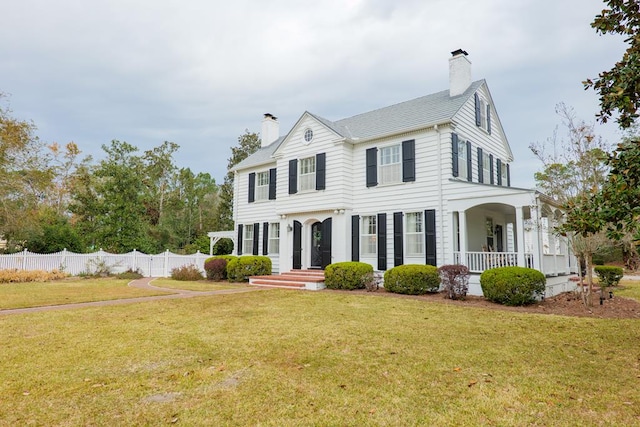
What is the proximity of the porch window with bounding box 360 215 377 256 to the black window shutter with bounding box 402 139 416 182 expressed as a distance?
2155mm

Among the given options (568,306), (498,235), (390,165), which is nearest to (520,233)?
(568,306)

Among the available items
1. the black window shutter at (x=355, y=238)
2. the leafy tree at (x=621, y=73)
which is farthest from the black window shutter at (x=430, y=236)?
the leafy tree at (x=621, y=73)

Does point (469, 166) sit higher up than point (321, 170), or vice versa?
point (321, 170)

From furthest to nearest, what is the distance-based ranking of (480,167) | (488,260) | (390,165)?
(480,167)
(390,165)
(488,260)

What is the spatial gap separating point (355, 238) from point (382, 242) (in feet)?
4.13

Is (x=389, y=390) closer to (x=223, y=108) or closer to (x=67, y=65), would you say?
(x=67, y=65)

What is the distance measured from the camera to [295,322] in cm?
732

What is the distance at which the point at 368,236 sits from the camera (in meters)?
14.6

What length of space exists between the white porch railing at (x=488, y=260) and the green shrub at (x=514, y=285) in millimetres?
1291

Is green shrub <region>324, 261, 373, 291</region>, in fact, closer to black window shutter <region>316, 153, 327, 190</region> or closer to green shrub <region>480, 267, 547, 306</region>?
black window shutter <region>316, 153, 327, 190</region>

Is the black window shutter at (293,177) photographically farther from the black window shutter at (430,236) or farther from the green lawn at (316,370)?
the green lawn at (316,370)

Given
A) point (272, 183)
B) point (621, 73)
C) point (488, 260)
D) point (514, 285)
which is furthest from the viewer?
point (272, 183)

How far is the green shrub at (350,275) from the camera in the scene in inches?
511

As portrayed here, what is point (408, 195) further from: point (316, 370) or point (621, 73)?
point (316, 370)
